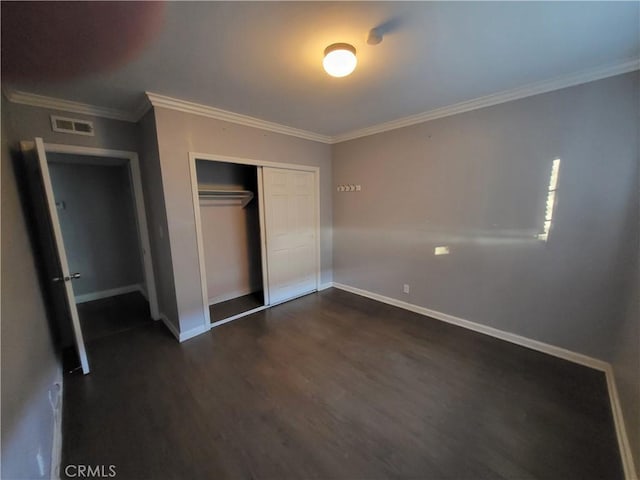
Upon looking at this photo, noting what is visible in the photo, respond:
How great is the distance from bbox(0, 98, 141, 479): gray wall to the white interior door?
0.15 metres

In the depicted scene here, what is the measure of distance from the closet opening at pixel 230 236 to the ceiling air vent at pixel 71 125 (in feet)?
3.71

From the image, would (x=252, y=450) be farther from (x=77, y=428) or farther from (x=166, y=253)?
(x=166, y=253)

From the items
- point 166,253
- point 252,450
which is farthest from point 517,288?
point 166,253

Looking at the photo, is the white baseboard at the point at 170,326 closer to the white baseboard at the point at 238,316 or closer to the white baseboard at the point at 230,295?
the white baseboard at the point at 238,316

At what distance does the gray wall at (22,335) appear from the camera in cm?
111

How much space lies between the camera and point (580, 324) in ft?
7.25

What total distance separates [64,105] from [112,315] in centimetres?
261

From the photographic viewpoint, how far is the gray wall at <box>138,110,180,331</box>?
8.26ft

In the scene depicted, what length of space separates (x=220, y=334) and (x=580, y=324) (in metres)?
3.61

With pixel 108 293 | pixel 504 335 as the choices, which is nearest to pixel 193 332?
pixel 108 293

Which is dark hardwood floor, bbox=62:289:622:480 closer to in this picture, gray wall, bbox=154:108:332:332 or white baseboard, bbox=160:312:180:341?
white baseboard, bbox=160:312:180:341

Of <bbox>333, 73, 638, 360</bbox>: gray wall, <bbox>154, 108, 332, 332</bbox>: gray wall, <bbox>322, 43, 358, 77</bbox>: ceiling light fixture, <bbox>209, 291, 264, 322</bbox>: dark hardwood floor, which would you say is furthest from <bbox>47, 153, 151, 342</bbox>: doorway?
<bbox>333, 73, 638, 360</bbox>: gray wall

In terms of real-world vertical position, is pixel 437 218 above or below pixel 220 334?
above

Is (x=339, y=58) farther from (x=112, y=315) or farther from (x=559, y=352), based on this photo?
(x=112, y=315)
